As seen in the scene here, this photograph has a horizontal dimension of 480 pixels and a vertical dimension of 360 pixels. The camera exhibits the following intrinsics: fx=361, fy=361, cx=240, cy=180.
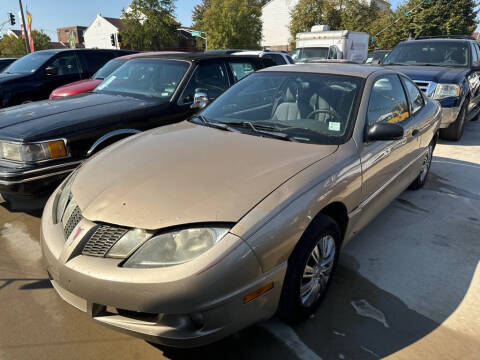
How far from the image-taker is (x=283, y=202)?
1971mm

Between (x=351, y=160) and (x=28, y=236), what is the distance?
3.11 metres

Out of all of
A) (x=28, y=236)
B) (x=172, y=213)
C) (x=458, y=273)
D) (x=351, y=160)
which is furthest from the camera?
(x=28, y=236)

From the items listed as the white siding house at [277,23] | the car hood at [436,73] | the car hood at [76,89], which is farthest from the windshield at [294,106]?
the white siding house at [277,23]

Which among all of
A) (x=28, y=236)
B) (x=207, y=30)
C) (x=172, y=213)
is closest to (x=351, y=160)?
(x=172, y=213)

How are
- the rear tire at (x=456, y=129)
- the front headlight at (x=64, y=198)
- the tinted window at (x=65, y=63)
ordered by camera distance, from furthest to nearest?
the tinted window at (x=65, y=63), the rear tire at (x=456, y=129), the front headlight at (x=64, y=198)

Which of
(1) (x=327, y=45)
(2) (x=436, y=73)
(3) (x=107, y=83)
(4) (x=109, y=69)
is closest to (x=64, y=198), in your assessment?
(3) (x=107, y=83)

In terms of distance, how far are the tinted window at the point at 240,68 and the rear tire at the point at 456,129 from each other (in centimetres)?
430

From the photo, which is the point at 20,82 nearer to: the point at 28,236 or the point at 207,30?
the point at 28,236

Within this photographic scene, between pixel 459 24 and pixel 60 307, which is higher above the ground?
pixel 459 24

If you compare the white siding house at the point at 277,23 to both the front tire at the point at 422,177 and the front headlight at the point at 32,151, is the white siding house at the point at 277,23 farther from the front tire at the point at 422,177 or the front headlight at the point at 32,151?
the front headlight at the point at 32,151

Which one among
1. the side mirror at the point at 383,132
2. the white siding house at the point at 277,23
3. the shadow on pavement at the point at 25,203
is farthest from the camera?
the white siding house at the point at 277,23

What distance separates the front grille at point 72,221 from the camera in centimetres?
208

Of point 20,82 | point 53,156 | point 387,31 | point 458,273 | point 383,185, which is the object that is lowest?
point 458,273

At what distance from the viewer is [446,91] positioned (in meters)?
6.61
